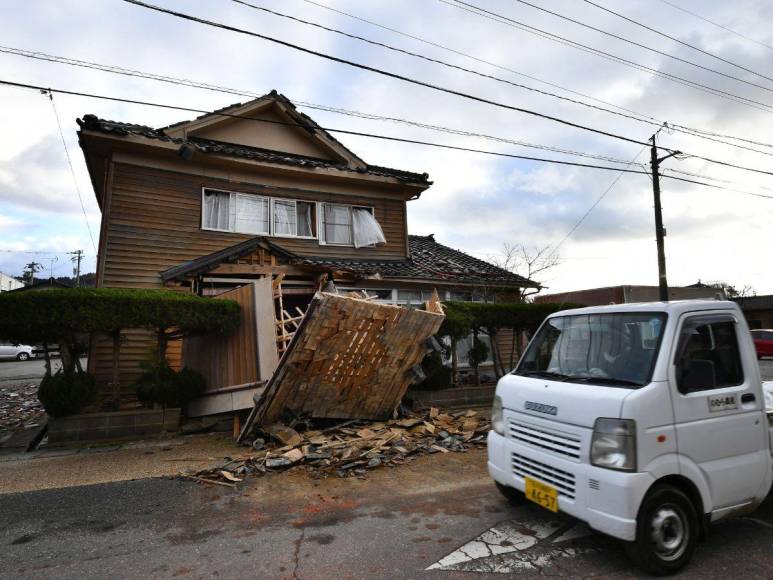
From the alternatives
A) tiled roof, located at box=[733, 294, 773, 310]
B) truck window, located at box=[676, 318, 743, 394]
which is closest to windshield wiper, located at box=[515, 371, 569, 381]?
truck window, located at box=[676, 318, 743, 394]

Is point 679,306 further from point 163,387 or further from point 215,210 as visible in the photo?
point 215,210

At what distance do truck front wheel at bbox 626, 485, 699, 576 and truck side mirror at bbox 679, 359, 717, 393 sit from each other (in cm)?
74

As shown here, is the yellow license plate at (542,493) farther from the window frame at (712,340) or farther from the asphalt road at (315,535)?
the window frame at (712,340)

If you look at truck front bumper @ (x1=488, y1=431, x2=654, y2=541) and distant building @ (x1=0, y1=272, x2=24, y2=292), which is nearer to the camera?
truck front bumper @ (x1=488, y1=431, x2=654, y2=541)

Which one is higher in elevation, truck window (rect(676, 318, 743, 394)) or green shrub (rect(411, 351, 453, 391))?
truck window (rect(676, 318, 743, 394))

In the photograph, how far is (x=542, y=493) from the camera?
3445 millimetres

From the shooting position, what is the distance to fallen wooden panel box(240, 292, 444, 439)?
6.43m

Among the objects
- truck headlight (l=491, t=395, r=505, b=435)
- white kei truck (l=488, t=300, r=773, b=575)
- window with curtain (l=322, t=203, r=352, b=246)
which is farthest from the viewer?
window with curtain (l=322, t=203, r=352, b=246)

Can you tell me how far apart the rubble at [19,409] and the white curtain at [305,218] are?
7479 mm

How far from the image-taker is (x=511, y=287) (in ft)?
47.0

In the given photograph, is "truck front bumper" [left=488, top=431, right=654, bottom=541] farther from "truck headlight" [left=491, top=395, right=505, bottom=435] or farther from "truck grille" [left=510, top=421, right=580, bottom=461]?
"truck headlight" [left=491, top=395, right=505, bottom=435]

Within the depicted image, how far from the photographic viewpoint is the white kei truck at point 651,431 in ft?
9.90

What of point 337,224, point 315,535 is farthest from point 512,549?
point 337,224

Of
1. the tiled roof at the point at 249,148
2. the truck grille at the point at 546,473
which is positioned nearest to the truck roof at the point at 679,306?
the truck grille at the point at 546,473
